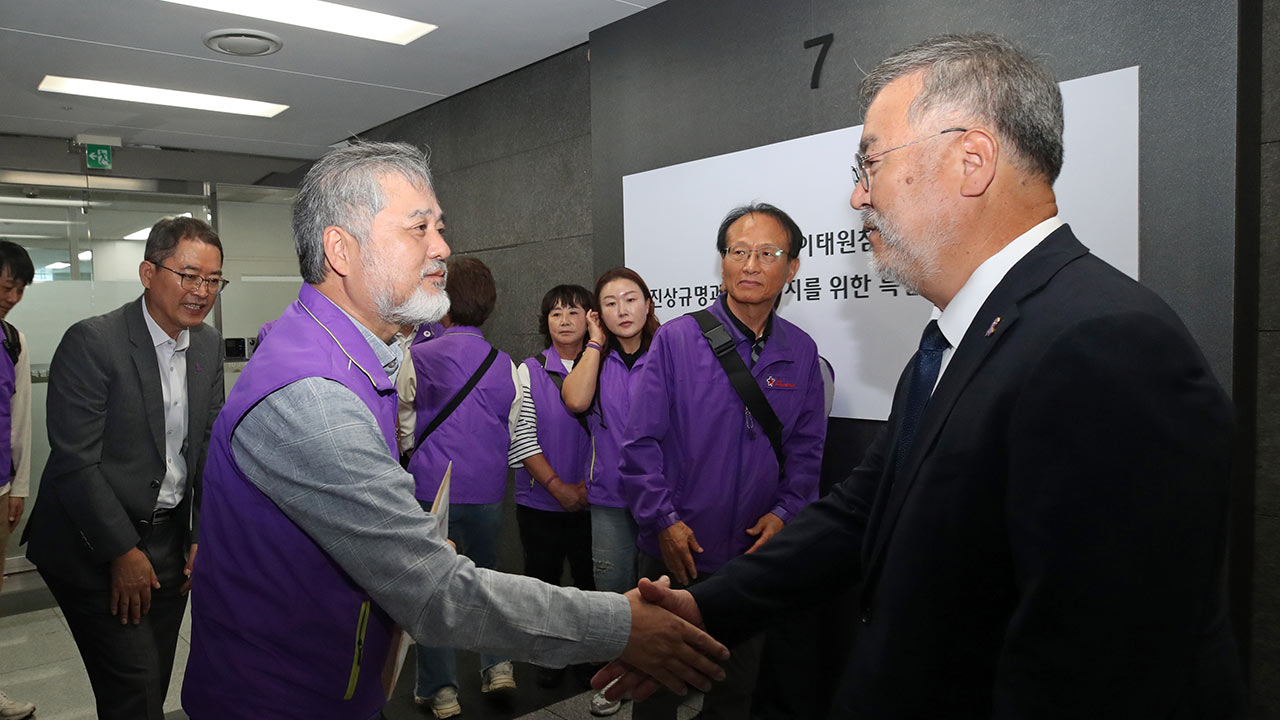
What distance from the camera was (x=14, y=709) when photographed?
3484mm

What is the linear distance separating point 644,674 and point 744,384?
3.77 feet

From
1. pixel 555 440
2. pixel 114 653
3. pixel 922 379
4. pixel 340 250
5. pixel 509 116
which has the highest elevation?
pixel 509 116

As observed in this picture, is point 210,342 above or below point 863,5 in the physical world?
below

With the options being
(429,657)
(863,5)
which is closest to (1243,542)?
(863,5)

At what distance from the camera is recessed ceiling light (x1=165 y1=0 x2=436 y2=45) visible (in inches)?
154

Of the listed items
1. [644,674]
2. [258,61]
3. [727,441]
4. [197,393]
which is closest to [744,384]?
[727,441]

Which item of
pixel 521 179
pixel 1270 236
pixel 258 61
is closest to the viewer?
pixel 1270 236

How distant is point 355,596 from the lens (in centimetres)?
143

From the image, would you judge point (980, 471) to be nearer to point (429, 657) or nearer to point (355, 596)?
point (355, 596)

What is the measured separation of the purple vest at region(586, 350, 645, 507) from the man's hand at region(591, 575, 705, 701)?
1.59 metres

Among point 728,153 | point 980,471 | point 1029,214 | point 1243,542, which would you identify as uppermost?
point 728,153

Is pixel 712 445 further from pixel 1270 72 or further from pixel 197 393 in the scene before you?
pixel 1270 72

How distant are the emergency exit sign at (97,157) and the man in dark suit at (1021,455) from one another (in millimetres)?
6919

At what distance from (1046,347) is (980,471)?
0.18 m
